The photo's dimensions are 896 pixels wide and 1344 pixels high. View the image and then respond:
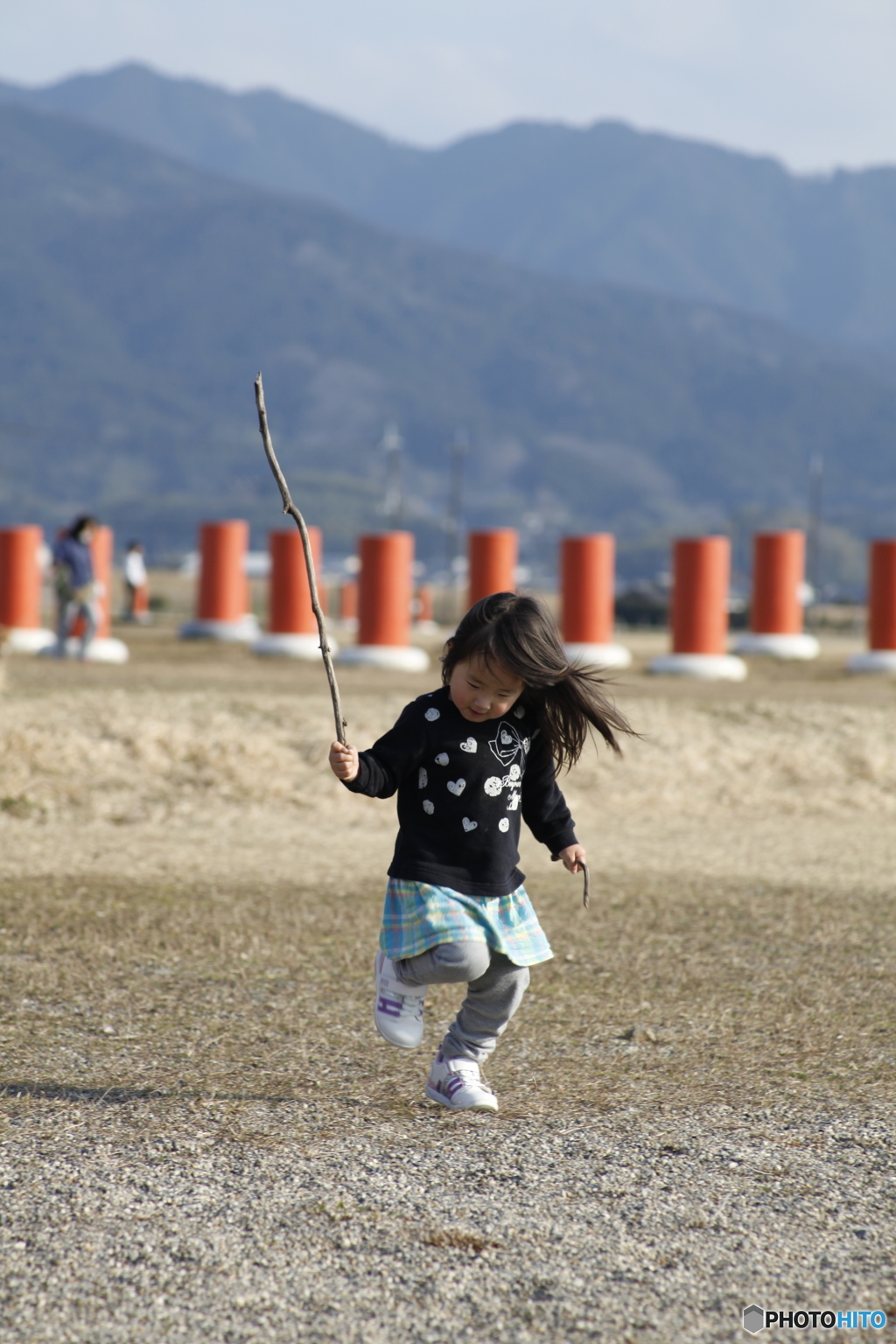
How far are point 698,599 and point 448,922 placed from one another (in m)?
12.5

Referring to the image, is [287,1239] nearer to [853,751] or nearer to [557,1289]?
[557,1289]

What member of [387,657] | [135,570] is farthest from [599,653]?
[135,570]

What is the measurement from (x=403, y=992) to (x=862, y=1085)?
123cm

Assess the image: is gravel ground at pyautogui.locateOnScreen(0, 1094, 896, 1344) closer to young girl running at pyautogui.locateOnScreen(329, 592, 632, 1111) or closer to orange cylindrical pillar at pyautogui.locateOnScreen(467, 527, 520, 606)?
young girl running at pyautogui.locateOnScreen(329, 592, 632, 1111)

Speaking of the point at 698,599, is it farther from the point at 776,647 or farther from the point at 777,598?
the point at 776,647

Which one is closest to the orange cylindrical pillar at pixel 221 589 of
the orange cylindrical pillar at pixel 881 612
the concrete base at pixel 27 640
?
the concrete base at pixel 27 640

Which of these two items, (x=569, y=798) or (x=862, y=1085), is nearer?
(x=862, y=1085)

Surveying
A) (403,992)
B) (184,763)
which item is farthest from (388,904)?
(184,763)

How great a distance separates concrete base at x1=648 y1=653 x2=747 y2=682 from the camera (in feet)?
52.4

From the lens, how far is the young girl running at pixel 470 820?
4.08m

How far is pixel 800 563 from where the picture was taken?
60.5 feet

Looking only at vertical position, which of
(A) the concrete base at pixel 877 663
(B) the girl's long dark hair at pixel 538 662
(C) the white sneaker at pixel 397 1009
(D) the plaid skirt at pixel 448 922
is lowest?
(C) the white sneaker at pixel 397 1009

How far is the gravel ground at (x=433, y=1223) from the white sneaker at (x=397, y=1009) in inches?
7.7

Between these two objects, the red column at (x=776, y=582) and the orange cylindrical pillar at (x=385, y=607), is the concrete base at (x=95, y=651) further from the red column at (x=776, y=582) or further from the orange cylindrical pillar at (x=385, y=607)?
the red column at (x=776, y=582)
